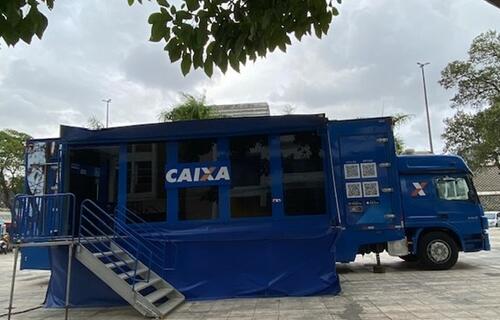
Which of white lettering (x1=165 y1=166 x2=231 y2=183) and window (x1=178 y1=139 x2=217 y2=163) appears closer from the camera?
white lettering (x1=165 y1=166 x2=231 y2=183)

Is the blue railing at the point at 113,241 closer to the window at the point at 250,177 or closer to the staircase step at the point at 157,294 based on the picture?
the staircase step at the point at 157,294

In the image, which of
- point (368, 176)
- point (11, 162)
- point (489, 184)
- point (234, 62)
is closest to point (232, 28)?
point (234, 62)

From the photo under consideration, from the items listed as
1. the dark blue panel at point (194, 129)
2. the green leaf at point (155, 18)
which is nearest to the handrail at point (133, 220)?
the dark blue panel at point (194, 129)

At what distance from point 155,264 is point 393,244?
18.3ft

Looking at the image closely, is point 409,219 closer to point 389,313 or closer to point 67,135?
point 389,313

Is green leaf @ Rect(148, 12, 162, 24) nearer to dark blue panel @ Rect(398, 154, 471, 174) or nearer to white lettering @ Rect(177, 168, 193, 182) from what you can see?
white lettering @ Rect(177, 168, 193, 182)

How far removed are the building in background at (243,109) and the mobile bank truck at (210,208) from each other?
7029 mm

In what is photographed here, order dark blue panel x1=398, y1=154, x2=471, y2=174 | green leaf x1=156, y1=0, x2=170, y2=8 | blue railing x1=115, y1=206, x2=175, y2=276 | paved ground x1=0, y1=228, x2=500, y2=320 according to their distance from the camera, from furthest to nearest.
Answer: dark blue panel x1=398, y1=154, x2=471, y2=174
blue railing x1=115, y1=206, x2=175, y2=276
paved ground x1=0, y1=228, x2=500, y2=320
green leaf x1=156, y1=0, x2=170, y2=8

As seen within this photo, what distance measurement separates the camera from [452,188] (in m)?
13.4

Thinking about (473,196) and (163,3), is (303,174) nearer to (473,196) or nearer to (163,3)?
(473,196)

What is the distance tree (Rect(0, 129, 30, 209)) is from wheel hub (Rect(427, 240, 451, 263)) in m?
38.8

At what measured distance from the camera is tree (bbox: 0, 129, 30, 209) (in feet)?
145

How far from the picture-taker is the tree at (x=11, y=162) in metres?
44.3

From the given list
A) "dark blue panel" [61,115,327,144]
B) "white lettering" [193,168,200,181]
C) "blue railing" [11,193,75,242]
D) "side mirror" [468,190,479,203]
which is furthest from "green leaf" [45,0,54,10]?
"side mirror" [468,190,479,203]
